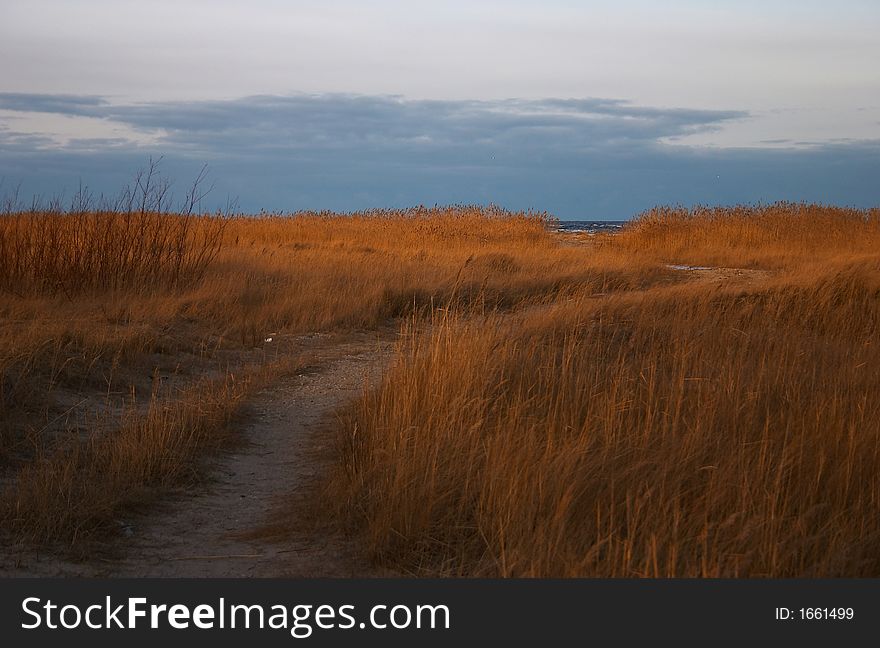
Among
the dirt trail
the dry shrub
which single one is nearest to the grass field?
the dry shrub

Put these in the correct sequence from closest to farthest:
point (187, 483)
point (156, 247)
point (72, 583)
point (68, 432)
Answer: point (72, 583)
point (187, 483)
point (68, 432)
point (156, 247)

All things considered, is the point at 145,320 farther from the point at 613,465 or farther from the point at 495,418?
the point at 613,465

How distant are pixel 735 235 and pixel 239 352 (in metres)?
17.0

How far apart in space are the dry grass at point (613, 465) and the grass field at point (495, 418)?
17mm

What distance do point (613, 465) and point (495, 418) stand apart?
3.59 feet

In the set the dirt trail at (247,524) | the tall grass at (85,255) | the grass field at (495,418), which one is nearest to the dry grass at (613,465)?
the grass field at (495,418)

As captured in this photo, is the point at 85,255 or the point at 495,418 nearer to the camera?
the point at 495,418

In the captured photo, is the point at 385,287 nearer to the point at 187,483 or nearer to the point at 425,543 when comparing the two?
the point at 187,483

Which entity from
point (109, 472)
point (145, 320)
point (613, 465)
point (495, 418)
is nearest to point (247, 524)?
point (109, 472)

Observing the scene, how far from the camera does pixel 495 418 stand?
17.0 feet

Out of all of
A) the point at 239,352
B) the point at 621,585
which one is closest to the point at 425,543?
the point at 621,585

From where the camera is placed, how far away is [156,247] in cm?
1238

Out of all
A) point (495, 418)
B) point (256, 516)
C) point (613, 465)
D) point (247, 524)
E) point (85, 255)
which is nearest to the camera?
point (613, 465)

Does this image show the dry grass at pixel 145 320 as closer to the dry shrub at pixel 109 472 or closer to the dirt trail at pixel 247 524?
the dry shrub at pixel 109 472
